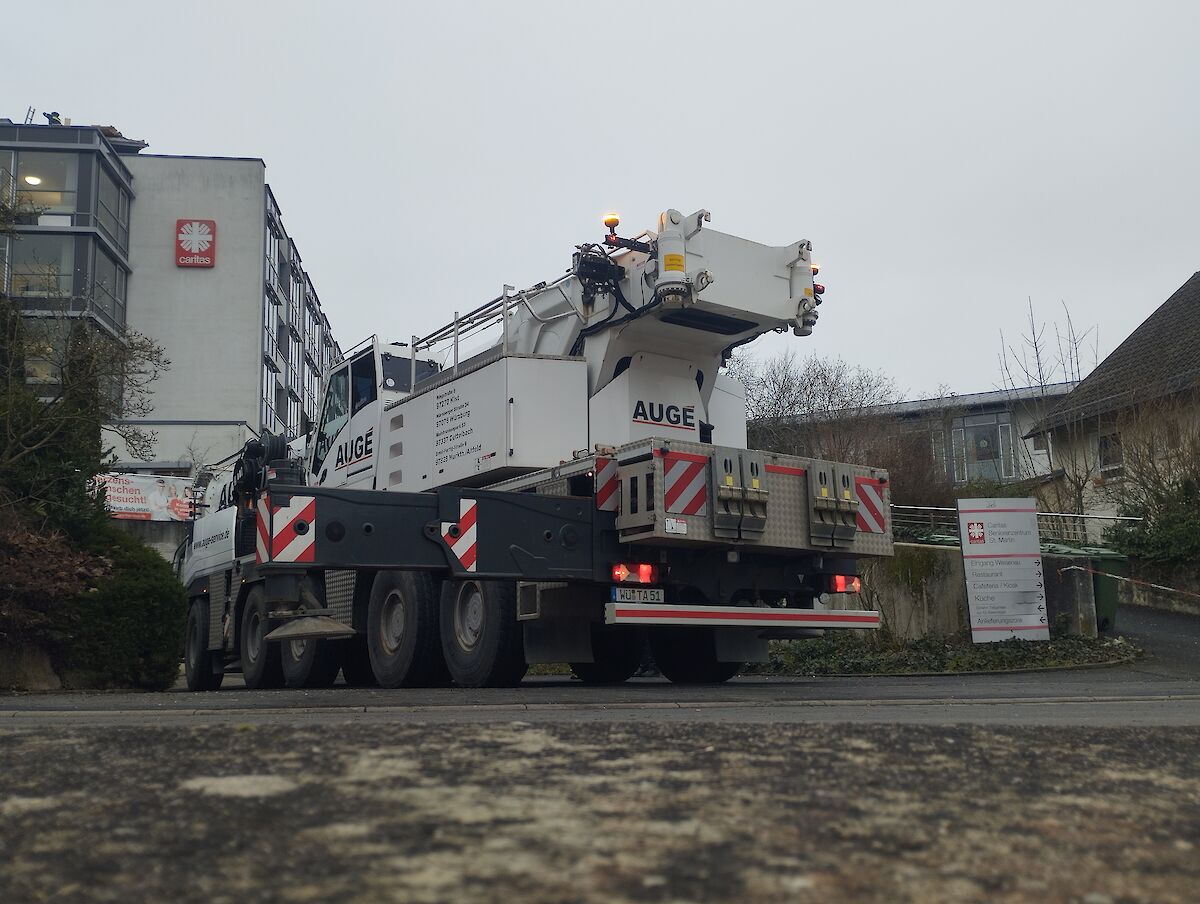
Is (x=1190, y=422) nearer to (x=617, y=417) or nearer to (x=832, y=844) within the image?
(x=617, y=417)

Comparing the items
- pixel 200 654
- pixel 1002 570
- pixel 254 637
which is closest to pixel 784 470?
pixel 1002 570

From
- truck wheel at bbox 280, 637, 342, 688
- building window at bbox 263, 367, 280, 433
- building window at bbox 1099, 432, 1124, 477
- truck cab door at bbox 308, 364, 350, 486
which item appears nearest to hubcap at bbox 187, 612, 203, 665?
truck cab door at bbox 308, 364, 350, 486

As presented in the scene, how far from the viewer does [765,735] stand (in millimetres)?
4223

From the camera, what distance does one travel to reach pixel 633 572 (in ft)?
33.3

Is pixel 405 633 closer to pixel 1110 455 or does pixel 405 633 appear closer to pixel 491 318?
pixel 491 318

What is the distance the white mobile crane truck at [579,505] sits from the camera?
9844mm

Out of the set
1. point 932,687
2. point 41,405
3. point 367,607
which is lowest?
point 932,687

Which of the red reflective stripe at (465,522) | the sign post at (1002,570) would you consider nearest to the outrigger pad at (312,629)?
the red reflective stripe at (465,522)

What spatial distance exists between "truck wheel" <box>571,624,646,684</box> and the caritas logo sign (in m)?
45.0

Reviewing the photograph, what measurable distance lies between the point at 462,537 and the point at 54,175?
4482 centimetres

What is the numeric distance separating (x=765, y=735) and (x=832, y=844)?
1.61m

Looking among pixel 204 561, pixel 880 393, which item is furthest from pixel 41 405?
pixel 880 393

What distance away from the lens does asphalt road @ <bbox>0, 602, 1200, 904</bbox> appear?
2.37 meters

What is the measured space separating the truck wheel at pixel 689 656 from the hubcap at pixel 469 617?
2.01 m
